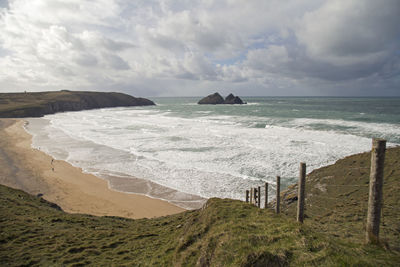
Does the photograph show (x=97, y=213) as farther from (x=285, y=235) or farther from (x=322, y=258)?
(x=322, y=258)

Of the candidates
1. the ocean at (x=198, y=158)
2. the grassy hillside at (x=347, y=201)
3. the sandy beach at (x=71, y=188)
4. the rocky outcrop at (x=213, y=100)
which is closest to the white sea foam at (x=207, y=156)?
the ocean at (x=198, y=158)

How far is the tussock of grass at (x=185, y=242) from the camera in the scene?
4.14 meters

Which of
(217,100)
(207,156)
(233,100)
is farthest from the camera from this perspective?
(217,100)

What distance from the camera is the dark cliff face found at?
72.2 m

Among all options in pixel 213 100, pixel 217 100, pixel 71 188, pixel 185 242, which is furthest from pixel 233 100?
pixel 185 242

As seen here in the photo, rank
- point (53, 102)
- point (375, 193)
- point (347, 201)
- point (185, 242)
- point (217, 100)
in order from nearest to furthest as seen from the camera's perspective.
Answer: point (375, 193), point (185, 242), point (347, 201), point (53, 102), point (217, 100)

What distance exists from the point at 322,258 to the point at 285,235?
2.88 ft

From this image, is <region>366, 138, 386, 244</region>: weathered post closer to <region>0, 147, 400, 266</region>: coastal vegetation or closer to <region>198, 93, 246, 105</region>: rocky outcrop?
<region>0, 147, 400, 266</region>: coastal vegetation

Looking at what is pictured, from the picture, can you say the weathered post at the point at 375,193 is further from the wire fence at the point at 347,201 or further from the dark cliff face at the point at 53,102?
the dark cliff face at the point at 53,102

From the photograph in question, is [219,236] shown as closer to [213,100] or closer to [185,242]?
[185,242]

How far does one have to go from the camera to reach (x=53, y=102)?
9219 cm

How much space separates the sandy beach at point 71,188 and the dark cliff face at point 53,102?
6069 centimetres

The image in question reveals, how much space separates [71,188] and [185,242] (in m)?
14.0

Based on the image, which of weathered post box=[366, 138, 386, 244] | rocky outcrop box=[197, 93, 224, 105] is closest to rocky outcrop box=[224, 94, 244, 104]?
rocky outcrop box=[197, 93, 224, 105]
